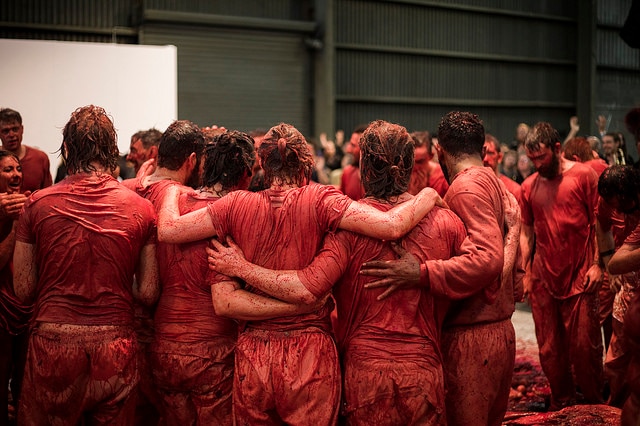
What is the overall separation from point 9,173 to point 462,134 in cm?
239

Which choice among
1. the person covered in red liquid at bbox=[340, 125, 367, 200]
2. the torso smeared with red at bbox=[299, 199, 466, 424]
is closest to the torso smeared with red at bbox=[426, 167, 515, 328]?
the torso smeared with red at bbox=[299, 199, 466, 424]

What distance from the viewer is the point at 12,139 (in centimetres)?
603

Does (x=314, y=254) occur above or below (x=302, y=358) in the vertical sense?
above

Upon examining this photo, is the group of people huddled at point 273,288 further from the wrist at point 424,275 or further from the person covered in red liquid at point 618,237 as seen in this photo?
the person covered in red liquid at point 618,237

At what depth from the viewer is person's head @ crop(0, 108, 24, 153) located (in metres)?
5.97

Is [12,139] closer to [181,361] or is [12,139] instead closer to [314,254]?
[181,361]

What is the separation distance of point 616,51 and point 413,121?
5.72 meters

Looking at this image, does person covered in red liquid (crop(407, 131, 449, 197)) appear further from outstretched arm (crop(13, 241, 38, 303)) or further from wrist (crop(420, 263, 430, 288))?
outstretched arm (crop(13, 241, 38, 303))

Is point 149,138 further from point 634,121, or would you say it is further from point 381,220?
point 634,121

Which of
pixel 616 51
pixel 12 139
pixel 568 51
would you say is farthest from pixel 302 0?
pixel 12 139

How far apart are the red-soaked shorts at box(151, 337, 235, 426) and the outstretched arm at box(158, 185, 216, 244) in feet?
1.73

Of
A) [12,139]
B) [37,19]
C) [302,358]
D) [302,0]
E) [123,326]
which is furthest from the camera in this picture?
[302,0]

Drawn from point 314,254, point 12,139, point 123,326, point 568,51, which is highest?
point 568,51

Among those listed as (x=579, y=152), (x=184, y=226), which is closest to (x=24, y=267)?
(x=184, y=226)
